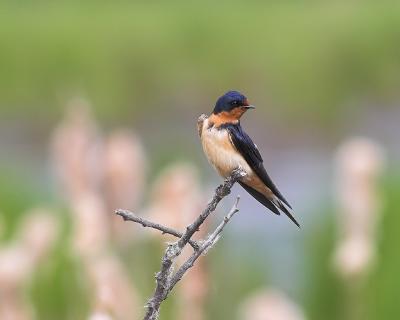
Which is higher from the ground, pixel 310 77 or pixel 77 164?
pixel 310 77

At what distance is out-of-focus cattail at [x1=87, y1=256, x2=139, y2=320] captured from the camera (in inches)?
124

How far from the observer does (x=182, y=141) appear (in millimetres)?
11609

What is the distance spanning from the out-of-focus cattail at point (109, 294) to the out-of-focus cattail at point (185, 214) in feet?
0.52

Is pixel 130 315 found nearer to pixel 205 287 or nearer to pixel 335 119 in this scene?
pixel 205 287

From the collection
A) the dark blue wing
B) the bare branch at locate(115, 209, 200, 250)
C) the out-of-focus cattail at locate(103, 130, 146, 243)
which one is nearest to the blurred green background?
the out-of-focus cattail at locate(103, 130, 146, 243)

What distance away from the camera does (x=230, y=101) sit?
107 inches

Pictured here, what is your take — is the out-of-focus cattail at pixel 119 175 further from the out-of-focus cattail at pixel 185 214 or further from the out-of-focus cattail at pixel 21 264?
the out-of-focus cattail at pixel 21 264

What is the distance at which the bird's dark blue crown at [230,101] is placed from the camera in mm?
2681

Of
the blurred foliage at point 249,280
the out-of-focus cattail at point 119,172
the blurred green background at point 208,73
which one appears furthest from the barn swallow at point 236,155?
the blurred green background at point 208,73

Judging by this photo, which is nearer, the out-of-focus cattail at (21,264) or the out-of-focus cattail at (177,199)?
the out-of-focus cattail at (21,264)

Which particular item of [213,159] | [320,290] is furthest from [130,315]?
[320,290]

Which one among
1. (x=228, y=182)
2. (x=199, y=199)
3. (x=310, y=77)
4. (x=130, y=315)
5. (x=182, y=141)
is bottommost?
(x=228, y=182)

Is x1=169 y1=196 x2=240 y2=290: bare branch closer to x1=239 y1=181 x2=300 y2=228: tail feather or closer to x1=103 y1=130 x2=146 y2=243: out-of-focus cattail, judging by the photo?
x1=239 y1=181 x2=300 y2=228: tail feather

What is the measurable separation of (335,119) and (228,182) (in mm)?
12250
